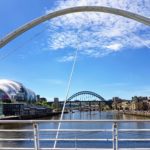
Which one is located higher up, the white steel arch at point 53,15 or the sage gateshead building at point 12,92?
the sage gateshead building at point 12,92

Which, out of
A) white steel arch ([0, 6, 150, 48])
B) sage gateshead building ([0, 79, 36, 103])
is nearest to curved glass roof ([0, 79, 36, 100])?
sage gateshead building ([0, 79, 36, 103])

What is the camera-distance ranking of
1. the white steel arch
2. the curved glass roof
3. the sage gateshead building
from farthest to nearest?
the curved glass roof, the sage gateshead building, the white steel arch

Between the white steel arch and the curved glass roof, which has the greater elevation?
the curved glass roof

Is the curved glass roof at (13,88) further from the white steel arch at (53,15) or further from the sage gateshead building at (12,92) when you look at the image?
the white steel arch at (53,15)

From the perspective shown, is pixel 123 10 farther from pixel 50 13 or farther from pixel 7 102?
pixel 7 102

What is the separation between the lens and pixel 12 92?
16425cm

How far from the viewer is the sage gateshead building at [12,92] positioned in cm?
16112

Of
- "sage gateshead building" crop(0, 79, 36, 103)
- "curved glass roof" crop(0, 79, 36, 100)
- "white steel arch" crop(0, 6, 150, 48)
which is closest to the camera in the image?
"white steel arch" crop(0, 6, 150, 48)

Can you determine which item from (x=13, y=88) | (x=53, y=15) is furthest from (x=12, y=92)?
(x=53, y=15)

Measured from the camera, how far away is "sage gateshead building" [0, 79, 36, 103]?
161 meters

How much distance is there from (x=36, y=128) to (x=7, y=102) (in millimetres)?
153268

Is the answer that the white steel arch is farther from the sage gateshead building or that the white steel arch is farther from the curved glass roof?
the curved glass roof

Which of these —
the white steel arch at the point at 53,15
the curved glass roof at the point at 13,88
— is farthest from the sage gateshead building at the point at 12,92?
the white steel arch at the point at 53,15

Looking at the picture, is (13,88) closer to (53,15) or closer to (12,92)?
(12,92)
